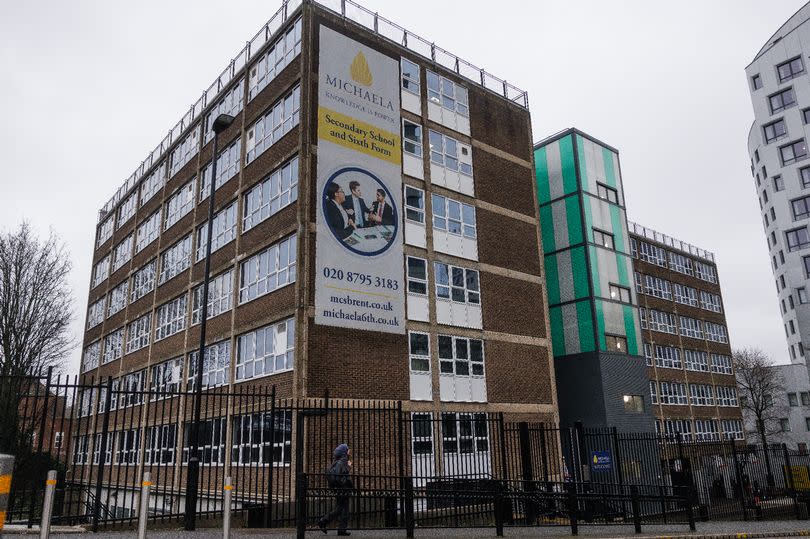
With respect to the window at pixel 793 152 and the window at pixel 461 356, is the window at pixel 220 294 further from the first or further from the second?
the window at pixel 793 152

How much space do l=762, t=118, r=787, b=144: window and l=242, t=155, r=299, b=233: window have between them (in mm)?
47669

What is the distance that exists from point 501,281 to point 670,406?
85.4ft

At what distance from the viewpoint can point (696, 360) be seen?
50531 millimetres

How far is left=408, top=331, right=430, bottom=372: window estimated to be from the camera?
73.7ft

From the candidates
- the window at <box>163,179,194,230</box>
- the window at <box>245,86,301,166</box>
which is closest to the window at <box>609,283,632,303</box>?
the window at <box>245,86,301,166</box>

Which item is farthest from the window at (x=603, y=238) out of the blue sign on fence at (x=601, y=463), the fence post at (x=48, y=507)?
the fence post at (x=48, y=507)

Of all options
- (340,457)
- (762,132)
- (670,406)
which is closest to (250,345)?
(340,457)

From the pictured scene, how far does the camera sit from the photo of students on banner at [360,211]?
21688 millimetres

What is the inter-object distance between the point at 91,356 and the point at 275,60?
26.8 meters

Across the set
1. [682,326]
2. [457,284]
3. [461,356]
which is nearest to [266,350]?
[461,356]

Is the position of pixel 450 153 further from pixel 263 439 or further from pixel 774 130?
pixel 774 130

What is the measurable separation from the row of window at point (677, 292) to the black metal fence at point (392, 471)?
2335 cm

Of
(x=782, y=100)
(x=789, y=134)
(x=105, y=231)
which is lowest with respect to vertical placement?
(x=105, y=231)

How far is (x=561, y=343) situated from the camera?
31.5m
